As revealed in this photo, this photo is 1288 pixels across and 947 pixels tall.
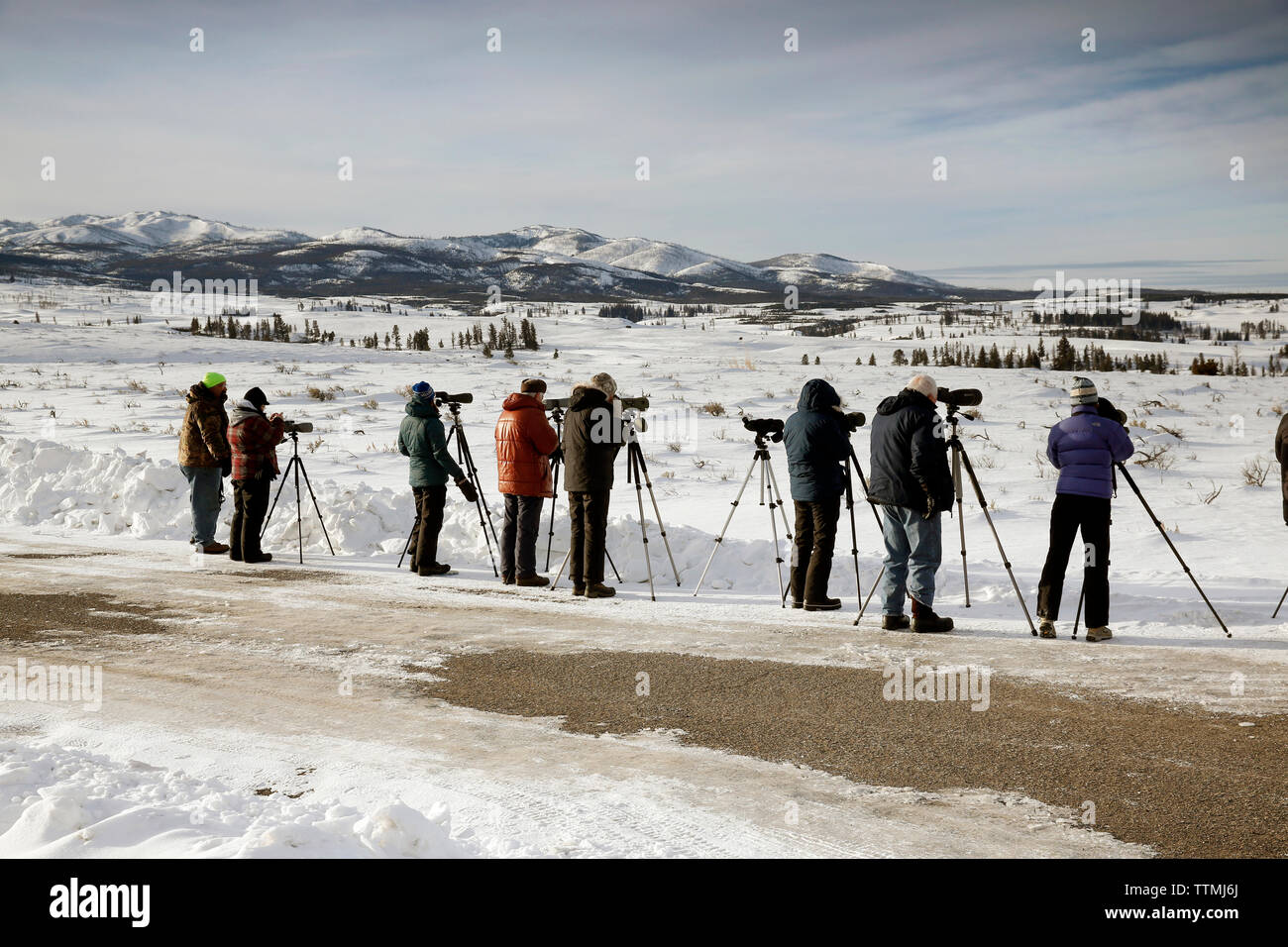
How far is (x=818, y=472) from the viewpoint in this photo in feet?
29.0

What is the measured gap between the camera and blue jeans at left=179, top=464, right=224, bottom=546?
38.5 feet

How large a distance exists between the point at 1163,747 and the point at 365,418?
1808 cm

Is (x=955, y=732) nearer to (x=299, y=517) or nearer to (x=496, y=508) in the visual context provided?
(x=496, y=508)

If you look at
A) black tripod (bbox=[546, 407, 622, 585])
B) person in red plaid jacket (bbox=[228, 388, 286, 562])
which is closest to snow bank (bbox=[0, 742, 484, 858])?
black tripod (bbox=[546, 407, 622, 585])

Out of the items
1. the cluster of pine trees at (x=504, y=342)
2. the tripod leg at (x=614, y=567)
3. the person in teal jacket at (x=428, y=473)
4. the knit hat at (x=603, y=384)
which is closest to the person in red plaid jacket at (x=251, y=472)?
the person in teal jacket at (x=428, y=473)

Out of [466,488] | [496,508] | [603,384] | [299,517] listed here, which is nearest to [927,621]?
[603,384]

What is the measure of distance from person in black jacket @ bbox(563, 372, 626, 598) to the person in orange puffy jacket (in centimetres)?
47

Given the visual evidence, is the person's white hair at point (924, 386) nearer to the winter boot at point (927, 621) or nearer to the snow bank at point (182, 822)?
the winter boot at point (927, 621)

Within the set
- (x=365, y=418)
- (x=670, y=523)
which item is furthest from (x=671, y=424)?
(x=670, y=523)

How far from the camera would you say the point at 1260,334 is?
5112 cm

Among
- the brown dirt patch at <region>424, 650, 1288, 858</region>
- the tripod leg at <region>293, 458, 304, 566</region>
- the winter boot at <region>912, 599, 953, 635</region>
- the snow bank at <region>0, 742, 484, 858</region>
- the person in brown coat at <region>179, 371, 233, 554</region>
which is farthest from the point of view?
the person in brown coat at <region>179, 371, 233, 554</region>

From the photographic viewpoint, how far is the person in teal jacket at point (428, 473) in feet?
34.4

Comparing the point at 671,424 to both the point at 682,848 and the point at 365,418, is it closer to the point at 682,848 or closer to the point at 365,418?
the point at 365,418

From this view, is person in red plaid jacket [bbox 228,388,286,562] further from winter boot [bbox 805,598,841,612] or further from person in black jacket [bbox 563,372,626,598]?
winter boot [bbox 805,598,841,612]
